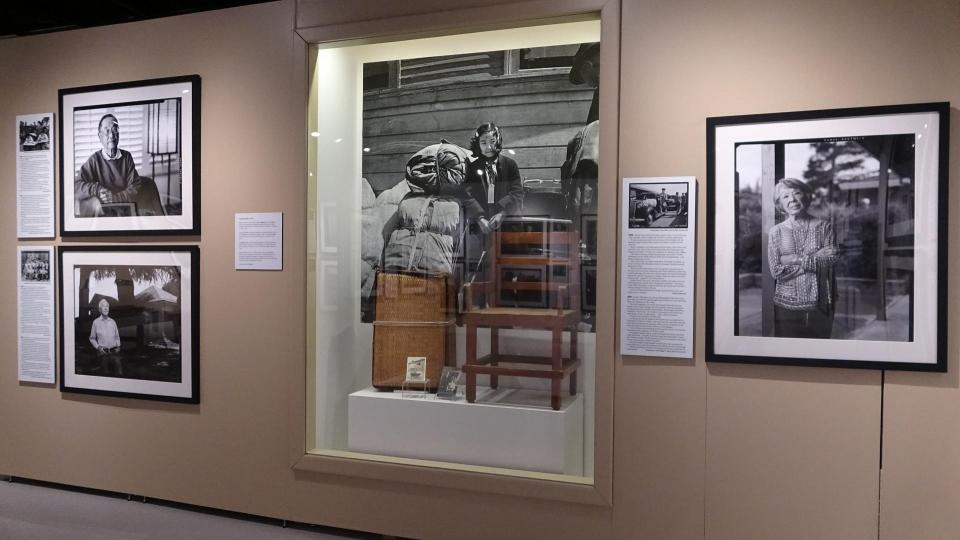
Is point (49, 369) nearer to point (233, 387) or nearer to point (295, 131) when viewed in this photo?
point (233, 387)

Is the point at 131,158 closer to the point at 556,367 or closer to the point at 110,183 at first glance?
the point at 110,183

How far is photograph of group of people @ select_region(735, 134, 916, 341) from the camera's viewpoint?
2.96 m

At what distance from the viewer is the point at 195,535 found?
12.7ft

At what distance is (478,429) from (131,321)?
2285mm

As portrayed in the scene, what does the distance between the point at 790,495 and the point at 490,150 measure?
214cm

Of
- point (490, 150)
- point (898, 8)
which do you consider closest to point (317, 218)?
point (490, 150)

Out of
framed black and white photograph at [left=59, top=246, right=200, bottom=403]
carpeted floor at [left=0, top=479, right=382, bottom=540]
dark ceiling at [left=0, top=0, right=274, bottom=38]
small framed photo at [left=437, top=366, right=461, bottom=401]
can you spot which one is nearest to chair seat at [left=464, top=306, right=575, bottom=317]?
small framed photo at [left=437, top=366, right=461, bottom=401]

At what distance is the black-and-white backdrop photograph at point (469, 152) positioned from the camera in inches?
140

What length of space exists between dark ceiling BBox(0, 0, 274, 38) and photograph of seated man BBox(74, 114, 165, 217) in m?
1.19

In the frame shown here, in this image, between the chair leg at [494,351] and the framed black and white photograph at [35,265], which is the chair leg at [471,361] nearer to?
the chair leg at [494,351]

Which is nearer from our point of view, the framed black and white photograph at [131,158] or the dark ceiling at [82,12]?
the framed black and white photograph at [131,158]

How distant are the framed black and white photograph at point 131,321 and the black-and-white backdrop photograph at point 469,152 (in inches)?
44.2

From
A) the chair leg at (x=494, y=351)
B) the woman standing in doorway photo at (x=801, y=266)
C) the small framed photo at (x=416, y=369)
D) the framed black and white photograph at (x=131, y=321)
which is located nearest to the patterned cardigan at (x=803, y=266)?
the woman standing in doorway photo at (x=801, y=266)

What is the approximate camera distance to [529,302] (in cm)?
360
